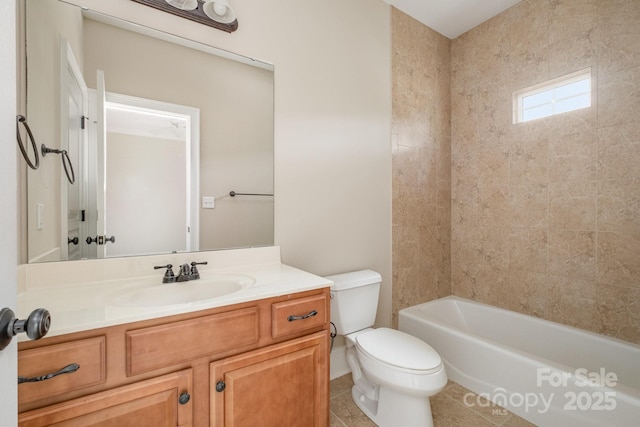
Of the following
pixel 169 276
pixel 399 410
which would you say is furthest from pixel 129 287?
pixel 399 410

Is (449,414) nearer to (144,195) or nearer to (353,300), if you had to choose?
(353,300)

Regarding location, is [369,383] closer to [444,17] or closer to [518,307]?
[518,307]

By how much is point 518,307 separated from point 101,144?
9.78 feet

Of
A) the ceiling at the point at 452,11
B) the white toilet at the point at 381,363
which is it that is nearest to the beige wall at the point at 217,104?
the white toilet at the point at 381,363

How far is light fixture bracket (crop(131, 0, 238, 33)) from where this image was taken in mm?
1350

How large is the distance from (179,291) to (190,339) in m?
0.36

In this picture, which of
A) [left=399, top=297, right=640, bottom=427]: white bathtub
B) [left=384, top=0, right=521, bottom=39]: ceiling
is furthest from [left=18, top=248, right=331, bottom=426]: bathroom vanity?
[left=384, top=0, right=521, bottom=39]: ceiling

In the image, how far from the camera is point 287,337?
3.73 ft

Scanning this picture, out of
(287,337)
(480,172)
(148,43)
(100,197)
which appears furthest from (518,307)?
(148,43)

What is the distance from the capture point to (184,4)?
4.56ft

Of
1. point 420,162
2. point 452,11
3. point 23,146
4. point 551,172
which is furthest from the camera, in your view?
point 420,162

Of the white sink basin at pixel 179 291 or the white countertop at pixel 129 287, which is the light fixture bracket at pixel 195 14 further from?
the white sink basin at pixel 179 291

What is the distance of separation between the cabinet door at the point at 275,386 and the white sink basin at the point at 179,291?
0.98 feet

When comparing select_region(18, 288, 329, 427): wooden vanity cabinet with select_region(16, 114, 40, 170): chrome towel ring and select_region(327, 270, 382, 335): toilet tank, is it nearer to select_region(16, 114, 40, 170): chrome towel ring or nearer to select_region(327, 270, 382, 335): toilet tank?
select_region(327, 270, 382, 335): toilet tank
